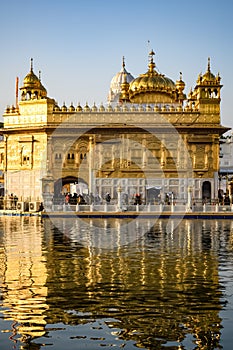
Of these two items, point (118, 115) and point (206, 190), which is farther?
point (118, 115)

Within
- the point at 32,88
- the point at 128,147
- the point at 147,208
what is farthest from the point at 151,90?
the point at 147,208

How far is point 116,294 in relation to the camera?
35.2 ft

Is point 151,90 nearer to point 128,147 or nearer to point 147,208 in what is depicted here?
point 128,147

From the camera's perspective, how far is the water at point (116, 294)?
26.4 ft

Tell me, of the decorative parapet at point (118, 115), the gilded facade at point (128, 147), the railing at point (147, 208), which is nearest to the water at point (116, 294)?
the railing at point (147, 208)

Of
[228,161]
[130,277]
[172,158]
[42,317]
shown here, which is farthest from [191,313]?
[228,161]

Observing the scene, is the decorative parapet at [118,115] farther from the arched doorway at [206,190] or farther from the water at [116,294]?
the water at [116,294]

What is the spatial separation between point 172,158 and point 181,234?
66.9 ft

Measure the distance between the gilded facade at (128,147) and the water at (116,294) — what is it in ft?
75.8

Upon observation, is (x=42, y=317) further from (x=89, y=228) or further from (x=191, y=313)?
(x=89, y=228)

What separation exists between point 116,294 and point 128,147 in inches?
1301

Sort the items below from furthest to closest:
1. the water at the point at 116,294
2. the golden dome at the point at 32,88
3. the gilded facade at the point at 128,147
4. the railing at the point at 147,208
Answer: the golden dome at the point at 32,88 < the gilded facade at the point at 128,147 < the railing at the point at 147,208 < the water at the point at 116,294

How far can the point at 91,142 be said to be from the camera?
143 feet

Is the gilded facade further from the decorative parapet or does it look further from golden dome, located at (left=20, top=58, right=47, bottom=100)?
golden dome, located at (left=20, top=58, right=47, bottom=100)
